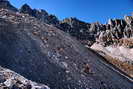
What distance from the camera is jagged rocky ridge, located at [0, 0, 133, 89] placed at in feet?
69.7

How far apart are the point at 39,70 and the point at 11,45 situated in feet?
14.0

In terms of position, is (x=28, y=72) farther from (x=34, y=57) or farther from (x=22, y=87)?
(x=22, y=87)

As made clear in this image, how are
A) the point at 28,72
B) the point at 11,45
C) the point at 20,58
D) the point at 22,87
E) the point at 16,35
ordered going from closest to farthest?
the point at 22,87 < the point at 28,72 < the point at 20,58 < the point at 11,45 < the point at 16,35

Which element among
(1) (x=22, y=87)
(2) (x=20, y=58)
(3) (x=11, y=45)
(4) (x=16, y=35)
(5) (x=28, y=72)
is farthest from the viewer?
(4) (x=16, y=35)

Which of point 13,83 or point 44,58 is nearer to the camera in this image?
point 13,83

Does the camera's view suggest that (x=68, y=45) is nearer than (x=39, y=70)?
No

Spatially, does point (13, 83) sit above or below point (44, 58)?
below

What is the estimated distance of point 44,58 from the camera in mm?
24531

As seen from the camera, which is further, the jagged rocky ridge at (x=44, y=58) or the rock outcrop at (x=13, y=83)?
the jagged rocky ridge at (x=44, y=58)

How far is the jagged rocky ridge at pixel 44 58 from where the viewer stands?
21.2 m

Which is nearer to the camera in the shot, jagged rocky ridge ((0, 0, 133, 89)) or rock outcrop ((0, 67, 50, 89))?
rock outcrop ((0, 67, 50, 89))

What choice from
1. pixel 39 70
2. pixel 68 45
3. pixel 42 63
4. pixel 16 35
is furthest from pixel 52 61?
pixel 68 45

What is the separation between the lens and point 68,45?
3266 centimetres

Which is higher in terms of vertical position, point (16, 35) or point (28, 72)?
point (16, 35)
